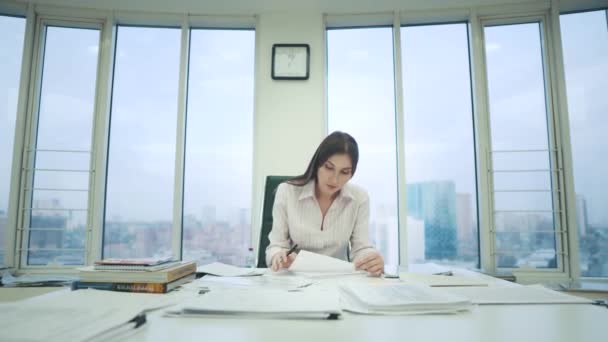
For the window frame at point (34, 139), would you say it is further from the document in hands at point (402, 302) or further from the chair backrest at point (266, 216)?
the document in hands at point (402, 302)

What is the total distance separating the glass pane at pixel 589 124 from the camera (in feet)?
8.09

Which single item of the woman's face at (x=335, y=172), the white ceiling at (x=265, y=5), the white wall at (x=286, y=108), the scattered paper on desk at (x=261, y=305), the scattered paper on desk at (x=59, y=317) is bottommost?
the scattered paper on desk at (x=261, y=305)

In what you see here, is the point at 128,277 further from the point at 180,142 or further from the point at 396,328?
the point at 180,142

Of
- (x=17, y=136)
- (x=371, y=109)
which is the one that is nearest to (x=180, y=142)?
(x=17, y=136)

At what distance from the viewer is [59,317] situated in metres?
0.53

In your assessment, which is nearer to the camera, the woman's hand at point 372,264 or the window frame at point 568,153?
the woman's hand at point 372,264

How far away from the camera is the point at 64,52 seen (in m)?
2.84

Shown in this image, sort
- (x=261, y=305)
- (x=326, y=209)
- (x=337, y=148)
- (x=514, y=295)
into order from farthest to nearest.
A: (x=326, y=209) → (x=337, y=148) → (x=514, y=295) → (x=261, y=305)

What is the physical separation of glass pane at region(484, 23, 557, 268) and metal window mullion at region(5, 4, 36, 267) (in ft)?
12.0

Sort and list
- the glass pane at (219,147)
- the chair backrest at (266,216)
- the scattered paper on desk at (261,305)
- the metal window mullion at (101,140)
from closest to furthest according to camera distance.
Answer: the scattered paper on desk at (261,305)
the chair backrest at (266,216)
the metal window mullion at (101,140)
the glass pane at (219,147)

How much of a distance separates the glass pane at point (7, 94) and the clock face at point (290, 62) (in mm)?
2075

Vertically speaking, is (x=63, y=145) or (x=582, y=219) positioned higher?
(x=63, y=145)

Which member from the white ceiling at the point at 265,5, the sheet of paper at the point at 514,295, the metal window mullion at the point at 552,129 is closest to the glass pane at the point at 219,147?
the white ceiling at the point at 265,5

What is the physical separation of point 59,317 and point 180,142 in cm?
239
